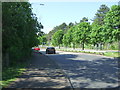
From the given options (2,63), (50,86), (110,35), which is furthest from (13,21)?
(110,35)

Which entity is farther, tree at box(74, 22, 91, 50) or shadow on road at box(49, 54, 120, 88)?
tree at box(74, 22, 91, 50)

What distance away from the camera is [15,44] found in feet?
34.3

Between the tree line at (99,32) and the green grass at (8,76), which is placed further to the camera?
the tree line at (99,32)

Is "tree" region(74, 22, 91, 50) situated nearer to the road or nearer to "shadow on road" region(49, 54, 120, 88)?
the road

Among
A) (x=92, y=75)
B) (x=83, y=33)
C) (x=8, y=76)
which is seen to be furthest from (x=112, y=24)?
(x=8, y=76)

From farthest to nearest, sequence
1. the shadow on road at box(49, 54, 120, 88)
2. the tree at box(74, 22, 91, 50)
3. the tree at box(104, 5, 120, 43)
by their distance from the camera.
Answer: the tree at box(74, 22, 91, 50) < the tree at box(104, 5, 120, 43) < the shadow on road at box(49, 54, 120, 88)

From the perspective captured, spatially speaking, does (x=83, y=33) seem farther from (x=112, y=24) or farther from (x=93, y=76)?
(x=93, y=76)

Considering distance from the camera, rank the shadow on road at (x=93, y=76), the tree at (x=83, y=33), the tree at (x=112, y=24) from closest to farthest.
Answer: the shadow on road at (x=93, y=76) → the tree at (x=112, y=24) → the tree at (x=83, y=33)

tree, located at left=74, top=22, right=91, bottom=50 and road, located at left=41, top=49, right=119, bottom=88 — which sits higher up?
tree, located at left=74, top=22, right=91, bottom=50

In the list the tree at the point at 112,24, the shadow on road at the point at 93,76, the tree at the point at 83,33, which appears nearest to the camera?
the shadow on road at the point at 93,76

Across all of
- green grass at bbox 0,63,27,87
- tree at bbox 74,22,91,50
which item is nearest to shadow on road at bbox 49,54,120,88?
green grass at bbox 0,63,27,87

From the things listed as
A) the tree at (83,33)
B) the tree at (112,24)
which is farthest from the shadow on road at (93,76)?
the tree at (83,33)

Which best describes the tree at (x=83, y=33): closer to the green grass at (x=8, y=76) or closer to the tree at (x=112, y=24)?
the tree at (x=112, y=24)

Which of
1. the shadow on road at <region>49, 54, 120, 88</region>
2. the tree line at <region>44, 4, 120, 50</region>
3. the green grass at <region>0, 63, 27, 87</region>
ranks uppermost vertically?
the tree line at <region>44, 4, 120, 50</region>
